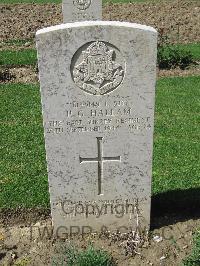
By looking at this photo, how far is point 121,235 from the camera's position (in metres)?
5.70

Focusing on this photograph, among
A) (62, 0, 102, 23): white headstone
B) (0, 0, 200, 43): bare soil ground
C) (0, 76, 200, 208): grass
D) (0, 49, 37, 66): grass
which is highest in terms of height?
(62, 0, 102, 23): white headstone

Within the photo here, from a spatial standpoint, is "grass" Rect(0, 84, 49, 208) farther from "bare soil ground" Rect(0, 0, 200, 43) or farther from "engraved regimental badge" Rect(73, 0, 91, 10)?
"bare soil ground" Rect(0, 0, 200, 43)

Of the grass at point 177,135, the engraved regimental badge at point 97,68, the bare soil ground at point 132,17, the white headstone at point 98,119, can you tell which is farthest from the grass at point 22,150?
the bare soil ground at point 132,17

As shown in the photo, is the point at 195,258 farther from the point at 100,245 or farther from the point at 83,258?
the point at 100,245

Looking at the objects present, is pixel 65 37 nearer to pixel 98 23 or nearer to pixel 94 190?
pixel 98 23

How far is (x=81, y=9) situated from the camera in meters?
13.9

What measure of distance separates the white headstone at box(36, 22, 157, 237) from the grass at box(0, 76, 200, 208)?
1.00 meters

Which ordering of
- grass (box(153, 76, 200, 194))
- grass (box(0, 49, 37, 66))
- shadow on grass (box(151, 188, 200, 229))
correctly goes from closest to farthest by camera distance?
1. shadow on grass (box(151, 188, 200, 229))
2. grass (box(153, 76, 200, 194))
3. grass (box(0, 49, 37, 66))

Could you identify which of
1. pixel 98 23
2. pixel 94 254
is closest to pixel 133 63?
pixel 98 23

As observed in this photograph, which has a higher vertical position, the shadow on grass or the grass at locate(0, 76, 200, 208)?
the grass at locate(0, 76, 200, 208)

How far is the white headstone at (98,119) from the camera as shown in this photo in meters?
4.69

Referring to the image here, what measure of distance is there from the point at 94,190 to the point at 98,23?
2050mm

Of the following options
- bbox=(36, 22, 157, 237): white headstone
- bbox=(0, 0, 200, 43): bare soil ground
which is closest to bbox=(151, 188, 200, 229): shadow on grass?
bbox=(36, 22, 157, 237): white headstone

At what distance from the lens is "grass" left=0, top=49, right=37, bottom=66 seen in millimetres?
12938
